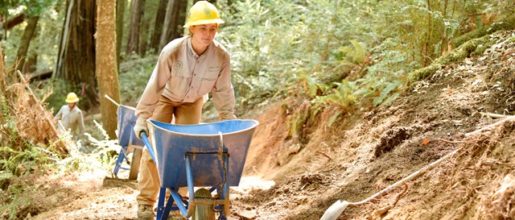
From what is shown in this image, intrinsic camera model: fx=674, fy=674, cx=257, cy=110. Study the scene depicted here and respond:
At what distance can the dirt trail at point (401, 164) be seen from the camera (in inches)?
170

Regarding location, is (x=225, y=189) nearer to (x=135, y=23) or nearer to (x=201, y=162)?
(x=201, y=162)

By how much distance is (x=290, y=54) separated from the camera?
528 inches

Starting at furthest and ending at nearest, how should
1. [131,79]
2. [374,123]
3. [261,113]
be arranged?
[131,79], [261,113], [374,123]

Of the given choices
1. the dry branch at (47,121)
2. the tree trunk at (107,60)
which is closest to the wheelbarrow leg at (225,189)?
the dry branch at (47,121)

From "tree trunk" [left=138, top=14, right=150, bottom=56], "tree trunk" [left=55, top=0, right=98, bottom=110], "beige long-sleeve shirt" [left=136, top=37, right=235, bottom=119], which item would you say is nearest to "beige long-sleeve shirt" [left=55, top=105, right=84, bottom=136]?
"tree trunk" [left=55, top=0, right=98, bottom=110]

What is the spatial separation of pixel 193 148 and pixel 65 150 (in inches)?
230

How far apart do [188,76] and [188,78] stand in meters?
0.03

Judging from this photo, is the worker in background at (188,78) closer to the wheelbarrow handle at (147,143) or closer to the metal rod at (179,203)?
the wheelbarrow handle at (147,143)

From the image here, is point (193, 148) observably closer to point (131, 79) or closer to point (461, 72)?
point (461, 72)

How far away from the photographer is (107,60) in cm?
1139

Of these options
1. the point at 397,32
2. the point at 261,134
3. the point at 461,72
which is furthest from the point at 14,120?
the point at 461,72

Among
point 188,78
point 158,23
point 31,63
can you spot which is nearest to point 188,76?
point 188,78

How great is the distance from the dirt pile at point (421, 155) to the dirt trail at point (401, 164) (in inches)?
0.4

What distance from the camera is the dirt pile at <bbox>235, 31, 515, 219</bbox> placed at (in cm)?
427
